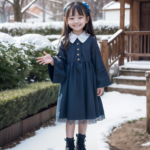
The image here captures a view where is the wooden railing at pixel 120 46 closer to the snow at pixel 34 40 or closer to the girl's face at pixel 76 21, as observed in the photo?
the snow at pixel 34 40

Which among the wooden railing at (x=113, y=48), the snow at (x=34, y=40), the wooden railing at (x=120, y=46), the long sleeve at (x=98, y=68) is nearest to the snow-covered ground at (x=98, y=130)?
the long sleeve at (x=98, y=68)

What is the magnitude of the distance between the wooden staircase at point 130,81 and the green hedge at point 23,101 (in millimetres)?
2549

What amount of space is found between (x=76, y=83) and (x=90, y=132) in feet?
4.35

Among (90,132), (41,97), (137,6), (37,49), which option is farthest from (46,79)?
(137,6)

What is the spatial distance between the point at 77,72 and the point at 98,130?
4.68 ft

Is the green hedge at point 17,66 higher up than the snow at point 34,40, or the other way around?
the snow at point 34,40

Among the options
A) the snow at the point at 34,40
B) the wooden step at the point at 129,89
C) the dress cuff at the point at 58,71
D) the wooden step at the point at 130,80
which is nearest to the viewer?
the dress cuff at the point at 58,71

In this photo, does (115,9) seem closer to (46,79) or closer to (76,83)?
(46,79)

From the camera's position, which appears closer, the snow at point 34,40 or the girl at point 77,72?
the girl at point 77,72

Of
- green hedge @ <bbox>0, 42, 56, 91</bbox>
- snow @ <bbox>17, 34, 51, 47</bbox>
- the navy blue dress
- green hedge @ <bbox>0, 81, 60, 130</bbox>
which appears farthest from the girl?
snow @ <bbox>17, 34, 51, 47</bbox>

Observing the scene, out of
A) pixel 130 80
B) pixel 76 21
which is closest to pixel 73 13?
pixel 76 21

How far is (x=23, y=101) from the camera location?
11.0ft

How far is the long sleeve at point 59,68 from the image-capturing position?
255 cm

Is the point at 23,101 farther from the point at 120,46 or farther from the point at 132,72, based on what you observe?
the point at 120,46
